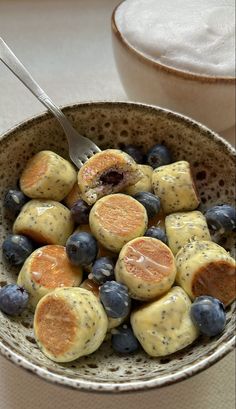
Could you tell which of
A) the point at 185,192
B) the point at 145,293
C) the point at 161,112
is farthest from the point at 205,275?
the point at 161,112

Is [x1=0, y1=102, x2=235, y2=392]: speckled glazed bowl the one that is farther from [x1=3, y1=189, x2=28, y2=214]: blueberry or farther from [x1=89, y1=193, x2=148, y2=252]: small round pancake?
[x1=89, y1=193, x2=148, y2=252]: small round pancake

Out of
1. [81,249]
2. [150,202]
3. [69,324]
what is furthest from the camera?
[150,202]

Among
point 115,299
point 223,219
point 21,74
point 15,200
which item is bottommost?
point 223,219

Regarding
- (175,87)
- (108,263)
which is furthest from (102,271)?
(175,87)

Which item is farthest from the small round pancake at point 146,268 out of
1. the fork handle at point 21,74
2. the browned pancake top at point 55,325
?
the fork handle at point 21,74

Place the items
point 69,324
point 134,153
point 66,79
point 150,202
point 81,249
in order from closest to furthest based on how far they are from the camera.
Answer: point 69,324
point 81,249
point 150,202
point 134,153
point 66,79

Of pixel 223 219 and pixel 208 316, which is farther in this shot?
pixel 223 219

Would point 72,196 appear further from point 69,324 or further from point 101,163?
point 69,324

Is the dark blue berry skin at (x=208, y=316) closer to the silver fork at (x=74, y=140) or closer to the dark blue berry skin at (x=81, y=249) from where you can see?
the dark blue berry skin at (x=81, y=249)
